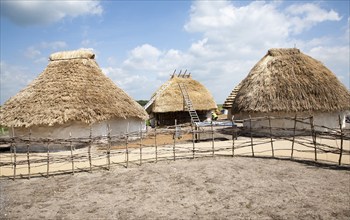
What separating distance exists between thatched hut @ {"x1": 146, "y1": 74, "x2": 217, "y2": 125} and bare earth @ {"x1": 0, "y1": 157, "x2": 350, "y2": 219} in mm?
12245

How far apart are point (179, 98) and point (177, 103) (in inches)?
20.6

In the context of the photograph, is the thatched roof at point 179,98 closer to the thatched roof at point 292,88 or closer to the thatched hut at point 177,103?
the thatched hut at point 177,103

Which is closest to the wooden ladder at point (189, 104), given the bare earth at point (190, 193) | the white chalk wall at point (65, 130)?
the white chalk wall at point (65, 130)

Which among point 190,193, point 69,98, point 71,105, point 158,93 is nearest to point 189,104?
point 158,93

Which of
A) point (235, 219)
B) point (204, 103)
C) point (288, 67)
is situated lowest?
point (235, 219)

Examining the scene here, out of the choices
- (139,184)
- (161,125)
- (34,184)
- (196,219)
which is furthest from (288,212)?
(161,125)

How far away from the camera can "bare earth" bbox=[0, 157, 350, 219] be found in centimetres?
475

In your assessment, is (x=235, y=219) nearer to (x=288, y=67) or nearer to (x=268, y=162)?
(x=268, y=162)

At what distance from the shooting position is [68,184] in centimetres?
666

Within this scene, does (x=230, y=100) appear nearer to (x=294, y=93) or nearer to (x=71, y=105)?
(x=294, y=93)

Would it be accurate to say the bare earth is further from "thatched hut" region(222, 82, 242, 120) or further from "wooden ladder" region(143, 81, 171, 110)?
"wooden ladder" region(143, 81, 171, 110)

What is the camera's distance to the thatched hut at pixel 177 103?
65.9ft

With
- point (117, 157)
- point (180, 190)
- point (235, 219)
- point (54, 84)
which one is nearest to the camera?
point (235, 219)

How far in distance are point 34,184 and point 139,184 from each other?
261cm
